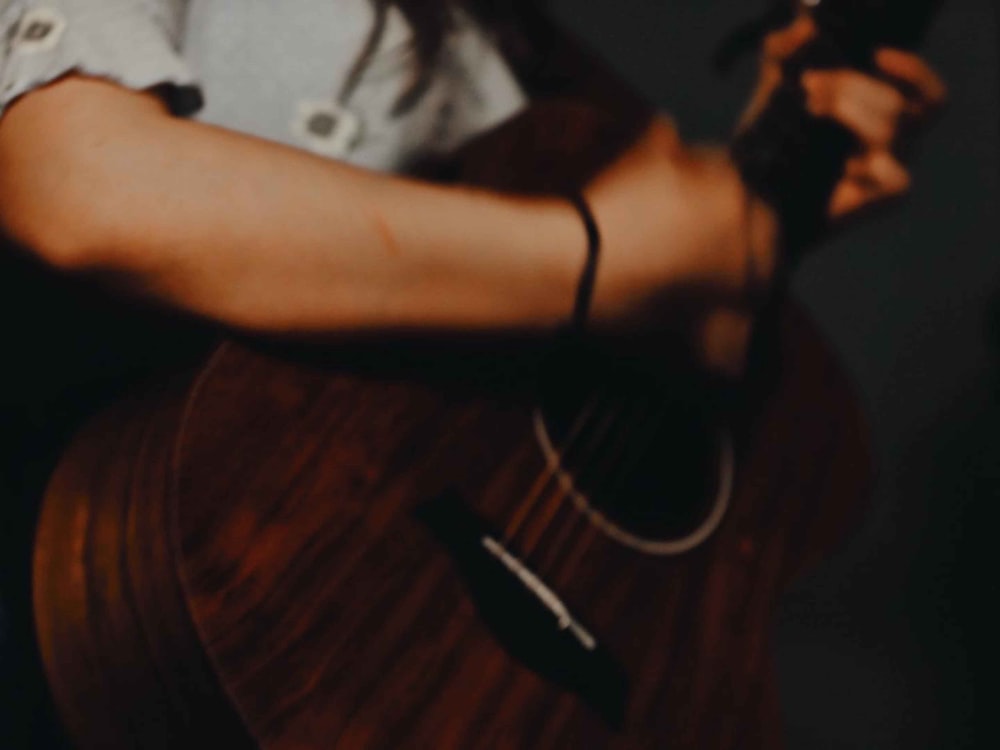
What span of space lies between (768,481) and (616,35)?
3.10 feet

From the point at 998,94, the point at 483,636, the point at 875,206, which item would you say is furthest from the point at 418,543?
the point at 998,94

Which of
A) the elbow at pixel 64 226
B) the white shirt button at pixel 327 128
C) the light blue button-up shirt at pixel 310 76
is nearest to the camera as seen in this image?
the elbow at pixel 64 226

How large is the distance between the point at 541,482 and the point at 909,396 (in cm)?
111

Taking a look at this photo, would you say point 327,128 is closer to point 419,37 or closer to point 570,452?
point 419,37

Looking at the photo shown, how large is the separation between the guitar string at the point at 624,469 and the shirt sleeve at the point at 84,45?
415 mm

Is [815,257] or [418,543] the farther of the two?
[815,257]

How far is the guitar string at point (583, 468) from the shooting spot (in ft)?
1.99

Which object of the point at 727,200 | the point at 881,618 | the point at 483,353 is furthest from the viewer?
the point at 881,618

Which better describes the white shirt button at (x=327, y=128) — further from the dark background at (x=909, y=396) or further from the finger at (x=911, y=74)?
the dark background at (x=909, y=396)

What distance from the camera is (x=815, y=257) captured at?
1473 millimetres

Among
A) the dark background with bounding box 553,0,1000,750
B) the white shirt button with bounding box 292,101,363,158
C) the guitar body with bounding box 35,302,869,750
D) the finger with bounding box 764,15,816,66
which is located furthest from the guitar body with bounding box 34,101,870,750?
the dark background with bounding box 553,0,1000,750

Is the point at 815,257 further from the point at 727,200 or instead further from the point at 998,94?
the point at 727,200

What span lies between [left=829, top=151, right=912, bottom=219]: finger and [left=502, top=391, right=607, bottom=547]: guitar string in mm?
352

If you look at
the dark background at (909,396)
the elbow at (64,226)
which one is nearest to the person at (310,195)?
the elbow at (64,226)
